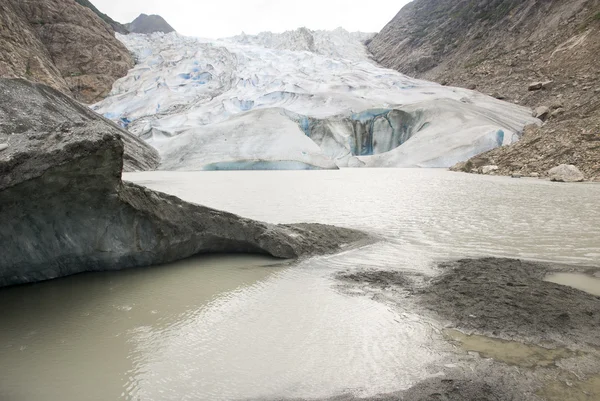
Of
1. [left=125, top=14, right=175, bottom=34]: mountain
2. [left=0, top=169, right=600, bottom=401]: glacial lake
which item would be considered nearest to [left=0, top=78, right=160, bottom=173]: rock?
[left=0, top=169, right=600, bottom=401]: glacial lake

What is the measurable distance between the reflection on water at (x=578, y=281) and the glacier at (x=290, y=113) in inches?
606

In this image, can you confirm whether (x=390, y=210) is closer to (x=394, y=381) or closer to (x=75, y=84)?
(x=394, y=381)

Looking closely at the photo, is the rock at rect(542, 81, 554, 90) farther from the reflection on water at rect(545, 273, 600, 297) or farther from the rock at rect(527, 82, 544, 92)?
the reflection on water at rect(545, 273, 600, 297)

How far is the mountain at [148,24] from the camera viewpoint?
59938 mm

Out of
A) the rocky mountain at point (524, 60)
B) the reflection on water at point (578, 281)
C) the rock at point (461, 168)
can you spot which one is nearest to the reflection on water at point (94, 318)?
the reflection on water at point (578, 281)

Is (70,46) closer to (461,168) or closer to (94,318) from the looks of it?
(461,168)

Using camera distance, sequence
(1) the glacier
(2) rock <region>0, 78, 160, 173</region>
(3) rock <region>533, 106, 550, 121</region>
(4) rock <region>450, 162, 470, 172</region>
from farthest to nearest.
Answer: (3) rock <region>533, 106, 550, 121</region>, (1) the glacier, (4) rock <region>450, 162, 470, 172</region>, (2) rock <region>0, 78, 160, 173</region>

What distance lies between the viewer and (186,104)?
27547mm

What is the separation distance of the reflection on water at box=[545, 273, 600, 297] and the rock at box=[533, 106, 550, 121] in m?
21.8

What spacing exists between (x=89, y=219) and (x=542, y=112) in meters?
24.7

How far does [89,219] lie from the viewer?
3152 millimetres

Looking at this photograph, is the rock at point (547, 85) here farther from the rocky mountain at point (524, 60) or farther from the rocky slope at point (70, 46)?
the rocky slope at point (70, 46)

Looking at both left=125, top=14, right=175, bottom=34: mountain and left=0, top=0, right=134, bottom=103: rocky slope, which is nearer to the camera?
left=0, top=0, right=134, bottom=103: rocky slope

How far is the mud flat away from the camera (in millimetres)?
1804
